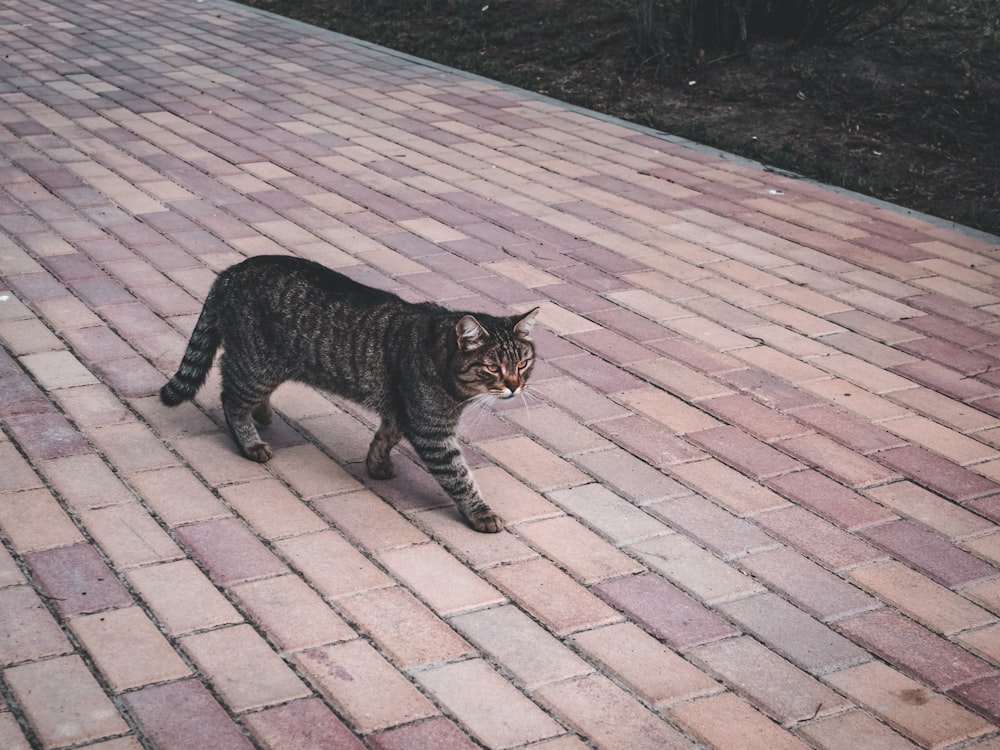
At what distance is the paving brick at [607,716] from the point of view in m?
3.10

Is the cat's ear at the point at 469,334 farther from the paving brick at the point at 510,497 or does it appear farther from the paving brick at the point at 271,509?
the paving brick at the point at 271,509

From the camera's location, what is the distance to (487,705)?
10.5ft

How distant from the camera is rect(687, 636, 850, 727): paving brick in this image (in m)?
3.28

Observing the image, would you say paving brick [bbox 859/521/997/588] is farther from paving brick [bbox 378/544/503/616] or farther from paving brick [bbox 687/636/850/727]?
paving brick [bbox 378/544/503/616]

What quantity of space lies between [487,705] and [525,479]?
1345 mm

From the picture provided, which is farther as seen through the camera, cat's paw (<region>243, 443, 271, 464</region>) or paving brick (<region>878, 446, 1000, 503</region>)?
paving brick (<region>878, 446, 1000, 503</region>)

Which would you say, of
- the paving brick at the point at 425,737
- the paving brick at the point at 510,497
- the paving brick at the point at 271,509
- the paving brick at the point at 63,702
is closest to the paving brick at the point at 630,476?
the paving brick at the point at 510,497

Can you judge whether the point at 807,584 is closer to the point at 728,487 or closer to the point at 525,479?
the point at 728,487

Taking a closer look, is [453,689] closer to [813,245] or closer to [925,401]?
[925,401]

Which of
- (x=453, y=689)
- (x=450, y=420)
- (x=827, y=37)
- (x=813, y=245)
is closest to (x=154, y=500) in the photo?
(x=450, y=420)

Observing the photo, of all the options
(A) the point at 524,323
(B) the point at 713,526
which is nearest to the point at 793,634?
(B) the point at 713,526

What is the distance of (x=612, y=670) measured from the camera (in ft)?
11.1

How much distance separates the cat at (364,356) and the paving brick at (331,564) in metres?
0.44

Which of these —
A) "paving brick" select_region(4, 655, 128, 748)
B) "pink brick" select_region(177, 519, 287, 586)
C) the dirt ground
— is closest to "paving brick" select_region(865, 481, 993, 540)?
"pink brick" select_region(177, 519, 287, 586)
